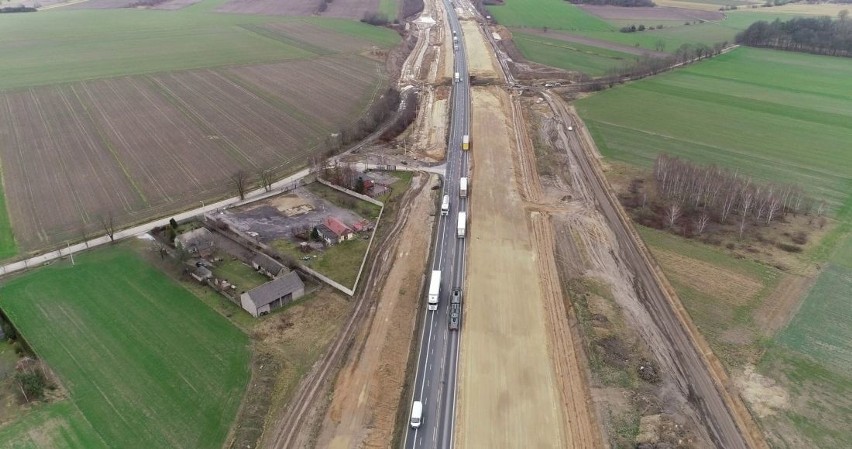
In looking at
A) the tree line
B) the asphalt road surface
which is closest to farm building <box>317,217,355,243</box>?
the asphalt road surface

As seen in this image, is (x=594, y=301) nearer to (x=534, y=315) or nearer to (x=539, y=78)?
(x=534, y=315)

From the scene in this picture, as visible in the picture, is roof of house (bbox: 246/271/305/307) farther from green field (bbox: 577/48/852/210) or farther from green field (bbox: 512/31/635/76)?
green field (bbox: 512/31/635/76)

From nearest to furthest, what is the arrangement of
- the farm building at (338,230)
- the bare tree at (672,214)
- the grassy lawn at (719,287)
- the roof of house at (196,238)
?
1. the grassy lawn at (719,287)
2. the roof of house at (196,238)
3. the farm building at (338,230)
4. the bare tree at (672,214)

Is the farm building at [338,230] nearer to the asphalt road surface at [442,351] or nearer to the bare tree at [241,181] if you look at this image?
the asphalt road surface at [442,351]

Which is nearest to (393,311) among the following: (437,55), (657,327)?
(657,327)

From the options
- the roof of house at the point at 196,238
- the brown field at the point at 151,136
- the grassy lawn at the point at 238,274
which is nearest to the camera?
the grassy lawn at the point at 238,274

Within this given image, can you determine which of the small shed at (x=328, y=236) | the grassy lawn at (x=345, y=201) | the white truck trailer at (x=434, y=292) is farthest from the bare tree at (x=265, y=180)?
the white truck trailer at (x=434, y=292)
